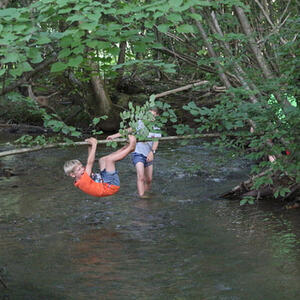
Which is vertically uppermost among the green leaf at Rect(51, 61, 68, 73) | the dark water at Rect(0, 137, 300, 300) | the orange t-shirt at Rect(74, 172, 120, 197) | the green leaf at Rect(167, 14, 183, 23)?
the green leaf at Rect(167, 14, 183, 23)

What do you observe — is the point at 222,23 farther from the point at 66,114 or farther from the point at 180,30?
the point at 66,114

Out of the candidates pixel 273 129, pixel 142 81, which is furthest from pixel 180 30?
Answer: pixel 142 81

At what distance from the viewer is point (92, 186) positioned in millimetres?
7898

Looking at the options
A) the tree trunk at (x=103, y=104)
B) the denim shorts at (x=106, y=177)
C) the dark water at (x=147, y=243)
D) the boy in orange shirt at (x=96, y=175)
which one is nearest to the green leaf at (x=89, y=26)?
the dark water at (x=147, y=243)

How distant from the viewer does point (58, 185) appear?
1147cm

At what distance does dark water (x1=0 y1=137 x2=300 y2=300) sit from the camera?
571 centimetres

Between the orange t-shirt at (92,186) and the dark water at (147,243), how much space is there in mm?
594

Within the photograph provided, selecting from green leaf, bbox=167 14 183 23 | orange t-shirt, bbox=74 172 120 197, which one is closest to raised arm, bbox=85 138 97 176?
orange t-shirt, bbox=74 172 120 197

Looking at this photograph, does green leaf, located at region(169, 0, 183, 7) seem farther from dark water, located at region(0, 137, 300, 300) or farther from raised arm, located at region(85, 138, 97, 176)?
dark water, located at region(0, 137, 300, 300)

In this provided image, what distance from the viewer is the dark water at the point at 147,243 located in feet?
18.7

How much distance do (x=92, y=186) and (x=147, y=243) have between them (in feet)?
3.88

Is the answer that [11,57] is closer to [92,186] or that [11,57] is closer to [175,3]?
[175,3]

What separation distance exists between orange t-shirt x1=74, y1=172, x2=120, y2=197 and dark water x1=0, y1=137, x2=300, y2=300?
594 millimetres

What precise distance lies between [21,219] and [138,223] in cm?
190
